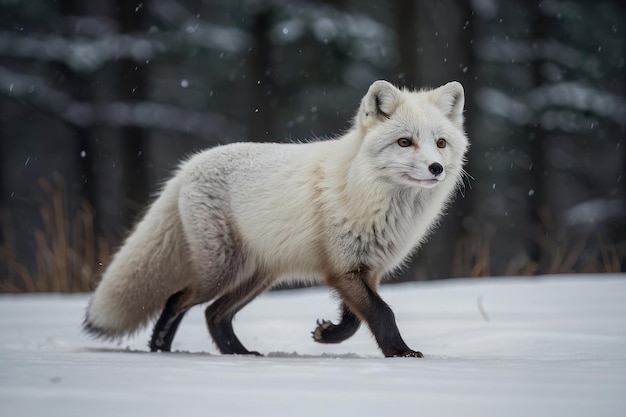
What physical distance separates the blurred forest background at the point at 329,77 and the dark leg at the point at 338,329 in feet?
17.9

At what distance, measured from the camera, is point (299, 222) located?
14.5 ft

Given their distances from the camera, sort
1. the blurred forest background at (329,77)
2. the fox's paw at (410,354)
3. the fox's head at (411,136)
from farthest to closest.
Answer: the blurred forest background at (329,77)
the fox's head at (411,136)
the fox's paw at (410,354)

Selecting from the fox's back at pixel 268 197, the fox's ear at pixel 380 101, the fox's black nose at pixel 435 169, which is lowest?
the fox's back at pixel 268 197

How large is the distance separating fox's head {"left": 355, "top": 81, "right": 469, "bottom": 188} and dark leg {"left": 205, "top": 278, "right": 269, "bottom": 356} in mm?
1409

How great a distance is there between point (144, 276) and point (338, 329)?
1.44 meters

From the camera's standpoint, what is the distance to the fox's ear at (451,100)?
4.42m

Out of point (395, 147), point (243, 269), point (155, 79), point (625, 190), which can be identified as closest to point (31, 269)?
point (155, 79)

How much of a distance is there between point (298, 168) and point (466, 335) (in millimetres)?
1588

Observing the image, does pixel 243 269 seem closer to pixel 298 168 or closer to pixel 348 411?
pixel 298 168

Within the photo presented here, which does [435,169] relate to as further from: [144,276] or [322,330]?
[144,276]

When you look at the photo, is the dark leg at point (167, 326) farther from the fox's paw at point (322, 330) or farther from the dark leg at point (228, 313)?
the fox's paw at point (322, 330)

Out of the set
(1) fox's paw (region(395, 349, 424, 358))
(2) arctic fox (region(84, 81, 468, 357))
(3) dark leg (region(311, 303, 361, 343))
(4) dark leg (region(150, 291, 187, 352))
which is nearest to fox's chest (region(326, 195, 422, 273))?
(2) arctic fox (region(84, 81, 468, 357))

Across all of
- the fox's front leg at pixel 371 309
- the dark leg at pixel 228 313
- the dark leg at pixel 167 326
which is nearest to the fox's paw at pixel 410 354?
the fox's front leg at pixel 371 309

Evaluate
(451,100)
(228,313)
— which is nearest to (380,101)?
(451,100)
